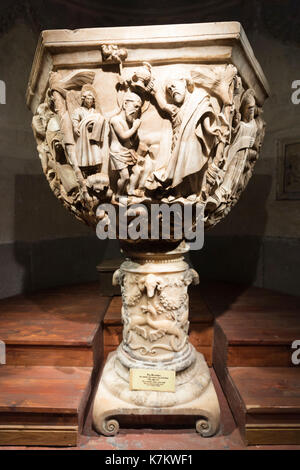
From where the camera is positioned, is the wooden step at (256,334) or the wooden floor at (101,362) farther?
the wooden step at (256,334)

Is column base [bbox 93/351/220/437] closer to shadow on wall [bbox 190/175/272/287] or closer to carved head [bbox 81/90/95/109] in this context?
carved head [bbox 81/90/95/109]

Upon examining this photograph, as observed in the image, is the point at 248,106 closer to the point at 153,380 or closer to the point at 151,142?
the point at 151,142

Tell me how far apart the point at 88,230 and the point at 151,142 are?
83.6 inches

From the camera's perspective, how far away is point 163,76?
4.06 feet

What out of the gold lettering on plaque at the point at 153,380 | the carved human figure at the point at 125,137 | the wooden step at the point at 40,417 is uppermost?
the carved human figure at the point at 125,137

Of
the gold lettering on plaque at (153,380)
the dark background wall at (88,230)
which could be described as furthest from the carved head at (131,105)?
the dark background wall at (88,230)

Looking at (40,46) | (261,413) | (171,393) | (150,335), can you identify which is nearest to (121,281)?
(150,335)

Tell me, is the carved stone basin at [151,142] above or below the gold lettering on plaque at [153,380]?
above

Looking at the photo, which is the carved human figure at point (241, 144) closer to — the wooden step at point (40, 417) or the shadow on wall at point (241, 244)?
the wooden step at point (40, 417)

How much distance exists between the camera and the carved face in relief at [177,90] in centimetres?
119

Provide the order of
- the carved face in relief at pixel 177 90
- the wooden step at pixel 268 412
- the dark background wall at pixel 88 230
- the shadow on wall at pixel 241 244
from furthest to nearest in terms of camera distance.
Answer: the shadow on wall at pixel 241 244 < the dark background wall at pixel 88 230 < the wooden step at pixel 268 412 < the carved face in relief at pixel 177 90

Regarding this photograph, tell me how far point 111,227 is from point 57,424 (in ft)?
3.16

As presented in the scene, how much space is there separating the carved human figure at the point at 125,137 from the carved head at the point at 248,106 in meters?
0.57

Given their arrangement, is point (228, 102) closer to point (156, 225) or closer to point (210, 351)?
point (156, 225)
